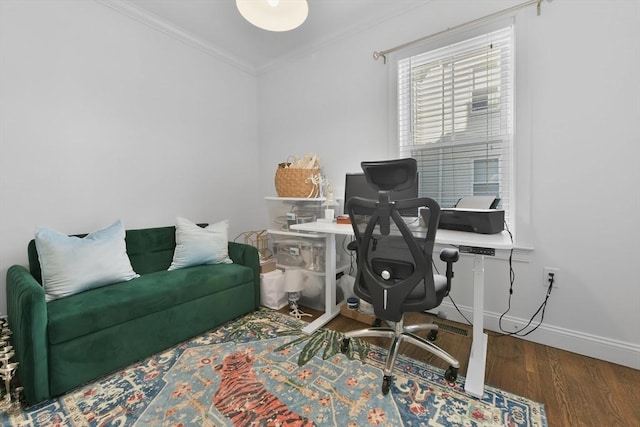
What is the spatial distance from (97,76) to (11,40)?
47 cm

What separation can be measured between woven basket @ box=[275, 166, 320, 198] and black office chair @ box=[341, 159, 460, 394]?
1.13 m

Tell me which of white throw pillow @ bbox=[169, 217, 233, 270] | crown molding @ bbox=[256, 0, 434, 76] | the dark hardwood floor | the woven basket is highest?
crown molding @ bbox=[256, 0, 434, 76]

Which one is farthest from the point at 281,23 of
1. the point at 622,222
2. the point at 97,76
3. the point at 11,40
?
the point at 622,222

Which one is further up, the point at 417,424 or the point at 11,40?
the point at 11,40

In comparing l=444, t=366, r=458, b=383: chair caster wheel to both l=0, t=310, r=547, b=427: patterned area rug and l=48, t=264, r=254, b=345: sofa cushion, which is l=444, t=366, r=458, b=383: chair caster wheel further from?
l=48, t=264, r=254, b=345: sofa cushion

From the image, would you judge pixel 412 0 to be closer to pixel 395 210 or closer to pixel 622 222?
pixel 395 210

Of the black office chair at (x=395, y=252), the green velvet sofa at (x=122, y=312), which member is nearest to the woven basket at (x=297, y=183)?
the green velvet sofa at (x=122, y=312)

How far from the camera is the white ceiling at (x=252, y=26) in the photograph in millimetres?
2377

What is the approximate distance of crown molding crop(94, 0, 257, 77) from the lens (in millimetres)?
2361

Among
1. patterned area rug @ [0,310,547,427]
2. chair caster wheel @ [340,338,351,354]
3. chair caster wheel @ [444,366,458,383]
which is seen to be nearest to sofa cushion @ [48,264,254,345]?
patterned area rug @ [0,310,547,427]

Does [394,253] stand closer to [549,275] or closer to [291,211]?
[549,275]

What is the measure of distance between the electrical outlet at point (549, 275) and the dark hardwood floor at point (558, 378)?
0.43 meters

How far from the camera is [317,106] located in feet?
9.95

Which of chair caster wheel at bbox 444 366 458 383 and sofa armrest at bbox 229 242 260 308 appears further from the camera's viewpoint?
sofa armrest at bbox 229 242 260 308
